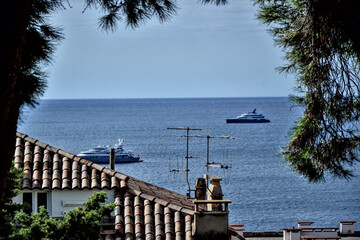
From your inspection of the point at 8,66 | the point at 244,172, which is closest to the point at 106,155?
the point at 244,172

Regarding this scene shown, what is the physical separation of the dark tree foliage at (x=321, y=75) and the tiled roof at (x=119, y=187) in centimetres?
769

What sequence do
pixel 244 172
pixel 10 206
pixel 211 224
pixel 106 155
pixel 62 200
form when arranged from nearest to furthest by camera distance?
pixel 10 206 < pixel 211 224 < pixel 62 200 < pixel 244 172 < pixel 106 155

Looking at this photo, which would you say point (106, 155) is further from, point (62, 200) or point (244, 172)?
point (62, 200)

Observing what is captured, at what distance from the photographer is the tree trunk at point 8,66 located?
5.00 m

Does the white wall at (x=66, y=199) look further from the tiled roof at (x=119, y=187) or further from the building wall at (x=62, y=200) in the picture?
the tiled roof at (x=119, y=187)

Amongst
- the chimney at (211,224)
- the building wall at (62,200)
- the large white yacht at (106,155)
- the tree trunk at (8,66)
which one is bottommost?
the chimney at (211,224)

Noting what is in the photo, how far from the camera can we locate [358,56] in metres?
8.51

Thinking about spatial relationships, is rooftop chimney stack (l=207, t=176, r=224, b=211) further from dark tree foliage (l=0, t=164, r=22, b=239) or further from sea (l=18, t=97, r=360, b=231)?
dark tree foliage (l=0, t=164, r=22, b=239)

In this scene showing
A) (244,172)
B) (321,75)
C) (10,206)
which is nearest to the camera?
(321,75)

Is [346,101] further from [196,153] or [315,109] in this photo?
[196,153]

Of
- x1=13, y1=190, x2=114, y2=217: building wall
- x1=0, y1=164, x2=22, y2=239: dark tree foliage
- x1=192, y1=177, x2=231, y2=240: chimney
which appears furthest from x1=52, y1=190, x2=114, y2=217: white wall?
x1=0, y1=164, x2=22, y2=239: dark tree foliage

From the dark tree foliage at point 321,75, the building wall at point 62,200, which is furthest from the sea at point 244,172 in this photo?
the building wall at point 62,200

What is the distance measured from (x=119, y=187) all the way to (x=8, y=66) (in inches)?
533

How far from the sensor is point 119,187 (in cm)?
1839
